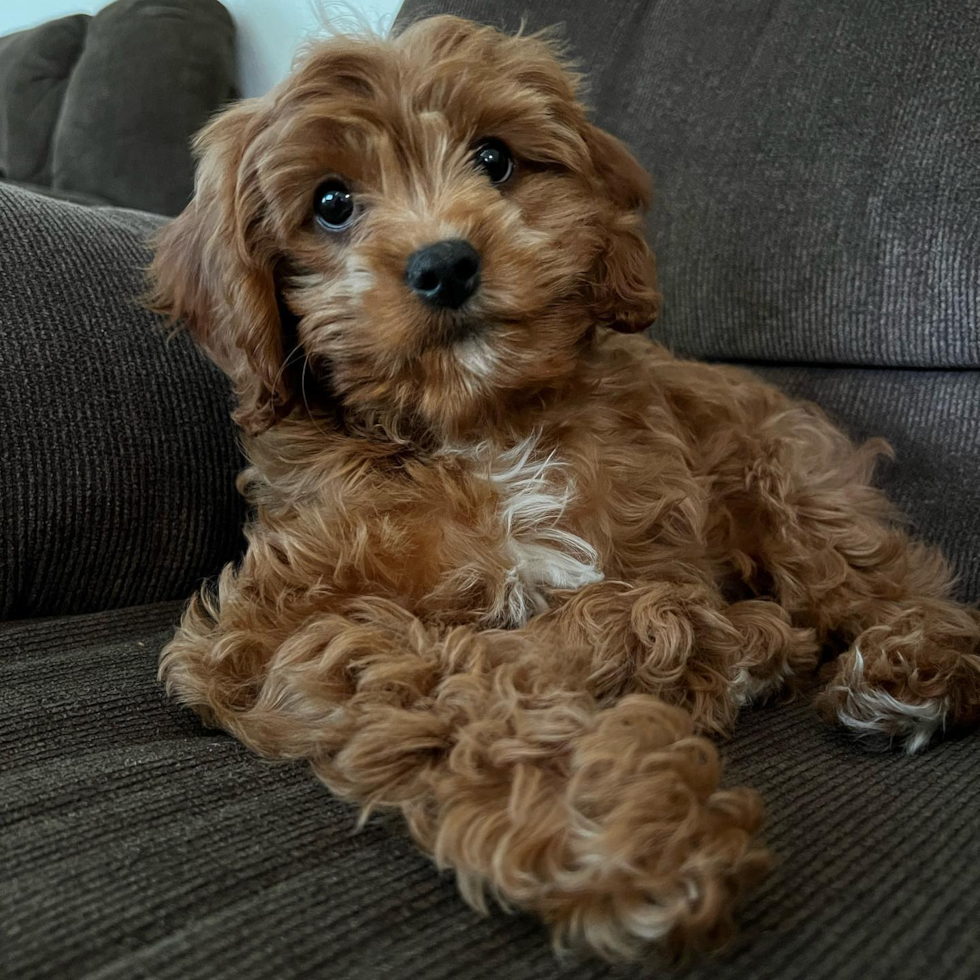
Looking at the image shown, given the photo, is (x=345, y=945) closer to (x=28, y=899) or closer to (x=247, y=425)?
(x=28, y=899)

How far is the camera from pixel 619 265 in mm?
1506

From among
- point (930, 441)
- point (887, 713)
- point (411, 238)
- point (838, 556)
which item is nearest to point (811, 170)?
point (930, 441)

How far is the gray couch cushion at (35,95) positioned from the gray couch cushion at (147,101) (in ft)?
0.60

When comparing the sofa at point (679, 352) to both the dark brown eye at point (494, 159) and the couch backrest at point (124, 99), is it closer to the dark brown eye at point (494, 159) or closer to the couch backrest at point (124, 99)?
the dark brown eye at point (494, 159)

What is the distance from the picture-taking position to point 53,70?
12.5 feet

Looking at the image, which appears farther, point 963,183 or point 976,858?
point 963,183

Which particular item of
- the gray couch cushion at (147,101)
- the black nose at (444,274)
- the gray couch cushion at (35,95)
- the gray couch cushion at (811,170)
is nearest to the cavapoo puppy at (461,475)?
the black nose at (444,274)

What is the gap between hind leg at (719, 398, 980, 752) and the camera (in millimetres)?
1467

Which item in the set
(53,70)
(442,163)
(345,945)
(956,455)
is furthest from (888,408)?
(53,70)

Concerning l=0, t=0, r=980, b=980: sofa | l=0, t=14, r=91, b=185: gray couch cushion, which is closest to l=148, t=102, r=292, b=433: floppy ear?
l=0, t=0, r=980, b=980: sofa

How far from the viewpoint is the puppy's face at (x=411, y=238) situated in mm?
1321

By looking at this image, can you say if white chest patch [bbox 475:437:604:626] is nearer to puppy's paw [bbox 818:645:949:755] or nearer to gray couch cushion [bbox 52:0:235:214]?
puppy's paw [bbox 818:645:949:755]

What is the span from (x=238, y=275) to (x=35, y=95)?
310cm

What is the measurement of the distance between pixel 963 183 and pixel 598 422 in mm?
925
